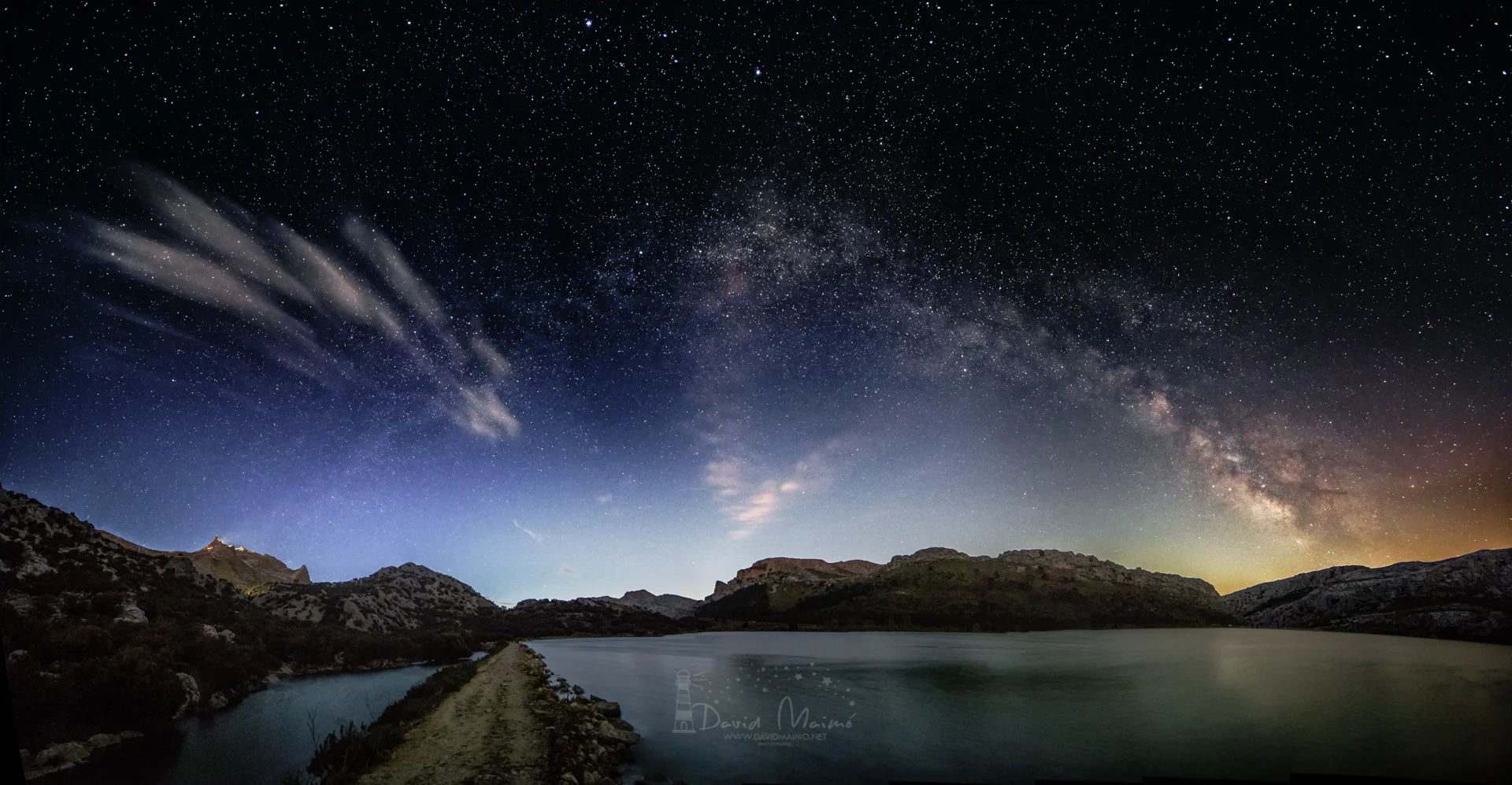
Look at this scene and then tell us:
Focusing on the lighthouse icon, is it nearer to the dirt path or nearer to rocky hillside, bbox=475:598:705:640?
the dirt path

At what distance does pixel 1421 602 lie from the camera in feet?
464

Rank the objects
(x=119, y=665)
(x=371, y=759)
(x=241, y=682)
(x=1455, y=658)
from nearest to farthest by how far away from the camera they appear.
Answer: (x=371, y=759) → (x=119, y=665) → (x=241, y=682) → (x=1455, y=658)

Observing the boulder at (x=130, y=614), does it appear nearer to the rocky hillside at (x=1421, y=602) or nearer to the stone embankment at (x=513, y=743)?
the stone embankment at (x=513, y=743)

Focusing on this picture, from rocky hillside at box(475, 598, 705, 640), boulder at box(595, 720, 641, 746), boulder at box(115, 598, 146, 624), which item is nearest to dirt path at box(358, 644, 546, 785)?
A: boulder at box(595, 720, 641, 746)

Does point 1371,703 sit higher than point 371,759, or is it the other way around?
point 371,759

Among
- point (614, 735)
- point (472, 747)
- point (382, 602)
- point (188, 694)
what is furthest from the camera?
point (382, 602)

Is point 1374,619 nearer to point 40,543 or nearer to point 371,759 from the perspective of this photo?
point 371,759

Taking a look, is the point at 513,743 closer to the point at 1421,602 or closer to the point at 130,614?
the point at 130,614

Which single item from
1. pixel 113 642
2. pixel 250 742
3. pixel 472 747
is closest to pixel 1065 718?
pixel 472 747

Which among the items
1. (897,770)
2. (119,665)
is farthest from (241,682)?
(897,770)

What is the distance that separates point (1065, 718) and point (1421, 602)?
18389 centimetres

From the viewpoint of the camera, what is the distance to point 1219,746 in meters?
28.5

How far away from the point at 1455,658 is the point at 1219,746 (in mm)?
83868

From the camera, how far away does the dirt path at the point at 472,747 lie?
60.2 feet
